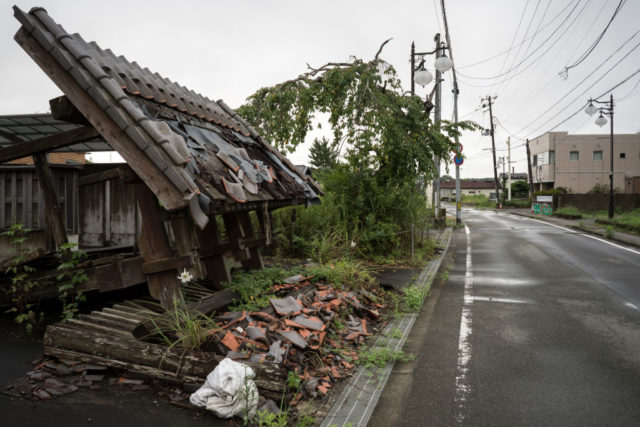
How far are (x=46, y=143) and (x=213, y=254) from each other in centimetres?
261

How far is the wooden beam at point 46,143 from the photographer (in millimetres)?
4777

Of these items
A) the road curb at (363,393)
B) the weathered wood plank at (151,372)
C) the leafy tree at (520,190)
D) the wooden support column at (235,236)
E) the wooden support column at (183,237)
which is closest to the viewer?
the road curb at (363,393)

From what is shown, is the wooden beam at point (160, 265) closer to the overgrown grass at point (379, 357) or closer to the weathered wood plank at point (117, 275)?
the weathered wood plank at point (117, 275)

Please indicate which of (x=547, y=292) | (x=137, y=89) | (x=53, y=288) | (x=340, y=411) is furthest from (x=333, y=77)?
(x=340, y=411)

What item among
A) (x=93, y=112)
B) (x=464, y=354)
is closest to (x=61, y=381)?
(x=93, y=112)

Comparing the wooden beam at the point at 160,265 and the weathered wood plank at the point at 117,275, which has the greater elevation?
the wooden beam at the point at 160,265

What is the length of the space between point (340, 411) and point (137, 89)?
4.35m

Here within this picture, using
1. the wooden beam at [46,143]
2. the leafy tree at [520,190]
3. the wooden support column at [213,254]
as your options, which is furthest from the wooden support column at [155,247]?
the leafy tree at [520,190]

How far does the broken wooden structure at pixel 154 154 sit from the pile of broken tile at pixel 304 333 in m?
1.05

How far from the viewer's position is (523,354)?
16.0ft

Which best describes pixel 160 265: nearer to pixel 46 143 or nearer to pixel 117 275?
pixel 117 275

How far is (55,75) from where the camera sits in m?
4.05

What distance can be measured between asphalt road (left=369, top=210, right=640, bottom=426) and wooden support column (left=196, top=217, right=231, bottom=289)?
3.02 m

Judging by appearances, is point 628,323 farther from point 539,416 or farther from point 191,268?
point 191,268
